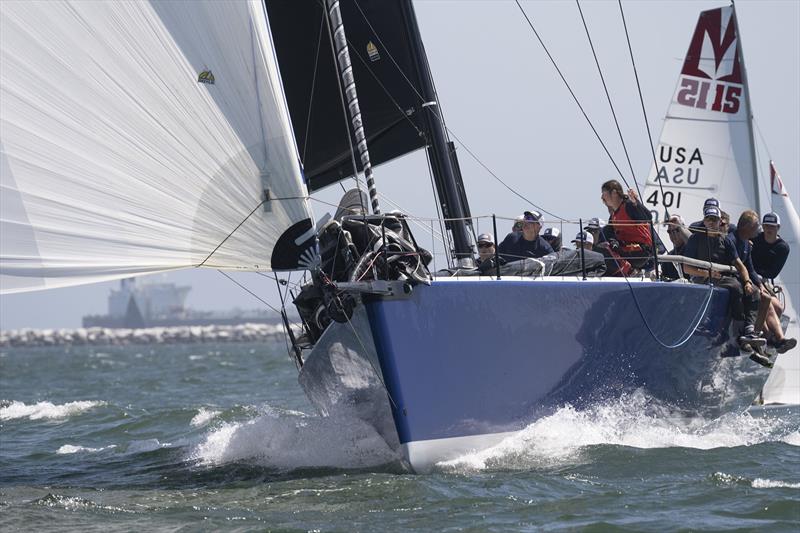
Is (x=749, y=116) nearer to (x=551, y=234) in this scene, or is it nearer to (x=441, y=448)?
(x=551, y=234)

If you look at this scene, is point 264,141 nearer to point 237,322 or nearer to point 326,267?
point 326,267

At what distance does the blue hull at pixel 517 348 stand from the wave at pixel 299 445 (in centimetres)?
59

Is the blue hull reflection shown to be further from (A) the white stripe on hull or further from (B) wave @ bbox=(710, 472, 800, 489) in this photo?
(B) wave @ bbox=(710, 472, 800, 489)

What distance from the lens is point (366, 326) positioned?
7.81 m

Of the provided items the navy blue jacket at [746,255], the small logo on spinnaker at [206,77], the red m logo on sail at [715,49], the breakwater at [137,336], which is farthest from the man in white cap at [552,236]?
the breakwater at [137,336]

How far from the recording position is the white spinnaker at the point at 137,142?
7.00 meters

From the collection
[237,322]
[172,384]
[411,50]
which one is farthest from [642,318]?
[237,322]

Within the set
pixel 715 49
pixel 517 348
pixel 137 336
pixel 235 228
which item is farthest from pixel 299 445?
pixel 137 336

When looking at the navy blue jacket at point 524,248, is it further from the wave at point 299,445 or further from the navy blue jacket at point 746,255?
the wave at point 299,445

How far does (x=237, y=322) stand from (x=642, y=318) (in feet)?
393

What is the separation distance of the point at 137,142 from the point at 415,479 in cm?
279

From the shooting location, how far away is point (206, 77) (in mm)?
7512

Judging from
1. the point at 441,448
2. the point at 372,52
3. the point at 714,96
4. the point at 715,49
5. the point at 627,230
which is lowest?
the point at 441,448

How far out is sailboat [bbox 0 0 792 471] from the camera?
23.2 ft
